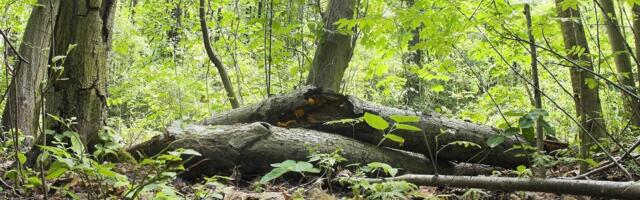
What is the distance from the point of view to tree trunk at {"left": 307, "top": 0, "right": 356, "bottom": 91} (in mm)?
5984

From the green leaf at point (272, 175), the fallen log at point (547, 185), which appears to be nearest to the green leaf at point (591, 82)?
the fallen log at point (547, 185)

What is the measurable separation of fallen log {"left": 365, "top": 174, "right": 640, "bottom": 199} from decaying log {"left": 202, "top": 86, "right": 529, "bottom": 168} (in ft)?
4.05

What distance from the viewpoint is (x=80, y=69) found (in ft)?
10.7

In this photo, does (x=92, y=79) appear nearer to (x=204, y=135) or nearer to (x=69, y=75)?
(x=69, y=75)

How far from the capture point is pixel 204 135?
3.67 meters

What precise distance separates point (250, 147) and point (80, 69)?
1274mm

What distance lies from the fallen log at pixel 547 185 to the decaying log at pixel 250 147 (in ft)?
3.19

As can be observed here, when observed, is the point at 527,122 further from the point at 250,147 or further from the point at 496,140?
the point at 250,147

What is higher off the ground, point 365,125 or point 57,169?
point 57,169

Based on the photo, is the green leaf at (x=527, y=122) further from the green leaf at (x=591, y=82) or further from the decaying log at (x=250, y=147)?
the decaying log at (x=250, y=147)

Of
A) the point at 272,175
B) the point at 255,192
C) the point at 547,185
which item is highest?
the point at 272,175

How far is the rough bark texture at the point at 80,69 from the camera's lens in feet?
10.7

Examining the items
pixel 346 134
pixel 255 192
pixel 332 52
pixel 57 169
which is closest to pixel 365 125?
pixel 346 134

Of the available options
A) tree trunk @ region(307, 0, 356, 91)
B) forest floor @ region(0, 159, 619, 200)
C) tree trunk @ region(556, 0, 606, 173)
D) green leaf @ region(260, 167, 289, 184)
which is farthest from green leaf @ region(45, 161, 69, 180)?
tree trunk @ region(307, 0, 356, 91)
